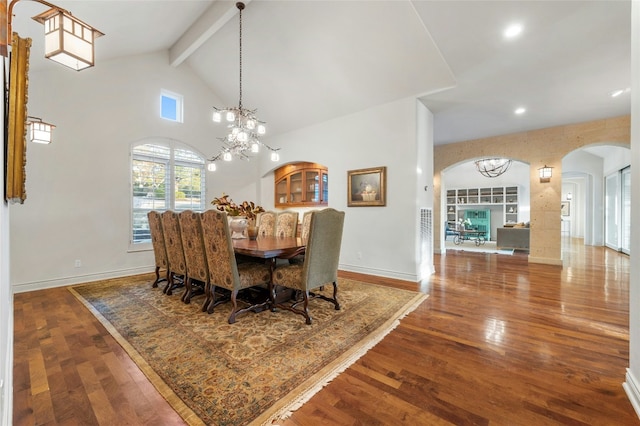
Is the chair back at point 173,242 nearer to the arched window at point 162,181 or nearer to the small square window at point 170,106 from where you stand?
the arched window at point 162,181

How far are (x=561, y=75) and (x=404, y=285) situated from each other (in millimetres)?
3752

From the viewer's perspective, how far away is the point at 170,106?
18.1 feet

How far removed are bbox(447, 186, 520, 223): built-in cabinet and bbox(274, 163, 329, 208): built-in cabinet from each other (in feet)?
29.4

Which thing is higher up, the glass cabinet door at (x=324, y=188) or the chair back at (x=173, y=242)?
the glass cabinet door at (x=324, y=188)

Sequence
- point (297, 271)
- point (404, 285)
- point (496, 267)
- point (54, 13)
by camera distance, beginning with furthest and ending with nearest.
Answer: point (496, 267), point (404, 285), point (297, 271), point (54, 13)

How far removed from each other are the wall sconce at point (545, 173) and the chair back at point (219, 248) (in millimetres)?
6590

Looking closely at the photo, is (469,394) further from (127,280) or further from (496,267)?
(127,280)

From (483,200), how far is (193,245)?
487 inches

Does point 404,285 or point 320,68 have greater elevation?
point 320,68

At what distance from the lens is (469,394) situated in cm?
167

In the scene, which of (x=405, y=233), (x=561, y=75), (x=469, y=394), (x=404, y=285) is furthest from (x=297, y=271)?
(x=561, y=75)

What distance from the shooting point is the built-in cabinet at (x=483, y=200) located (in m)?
11.2

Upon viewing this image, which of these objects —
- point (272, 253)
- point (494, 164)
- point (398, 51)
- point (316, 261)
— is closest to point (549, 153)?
point (494, 164)

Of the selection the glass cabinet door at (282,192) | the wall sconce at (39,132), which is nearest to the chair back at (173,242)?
the wall sconce at (39,132)
